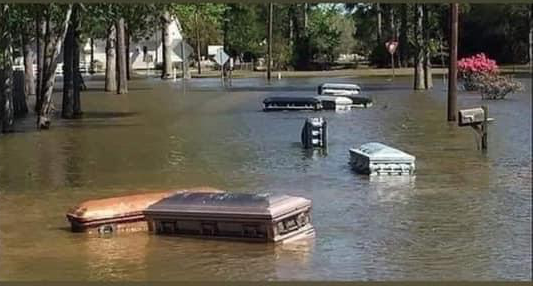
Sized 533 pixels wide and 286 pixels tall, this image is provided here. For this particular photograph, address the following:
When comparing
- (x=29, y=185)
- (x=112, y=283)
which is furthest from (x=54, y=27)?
(x=112, y=283)

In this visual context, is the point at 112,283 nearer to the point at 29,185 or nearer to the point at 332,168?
the point at 29,185

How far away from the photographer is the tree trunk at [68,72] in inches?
1101

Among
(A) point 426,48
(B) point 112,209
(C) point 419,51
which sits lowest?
(B) point 112,209

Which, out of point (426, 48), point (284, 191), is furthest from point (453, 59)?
point (426, 48)

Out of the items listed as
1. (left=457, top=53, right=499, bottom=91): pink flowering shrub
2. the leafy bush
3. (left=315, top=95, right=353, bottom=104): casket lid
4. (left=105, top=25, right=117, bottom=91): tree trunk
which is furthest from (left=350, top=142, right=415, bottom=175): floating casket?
(left=105, top=25, right=117, bottom=91): tree trunk

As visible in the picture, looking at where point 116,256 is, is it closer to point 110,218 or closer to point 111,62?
point 110,218

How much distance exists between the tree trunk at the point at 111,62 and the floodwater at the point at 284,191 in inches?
686

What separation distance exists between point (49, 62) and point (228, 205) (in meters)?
14.9

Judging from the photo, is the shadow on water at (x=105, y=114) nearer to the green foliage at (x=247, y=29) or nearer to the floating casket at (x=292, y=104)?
the floating casket at (x=292, y=104)

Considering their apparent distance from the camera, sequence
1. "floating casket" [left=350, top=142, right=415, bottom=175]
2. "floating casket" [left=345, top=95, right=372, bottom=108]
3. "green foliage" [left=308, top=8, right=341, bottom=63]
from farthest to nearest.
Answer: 1. "green foliage" [left=308, top=8, right=341, bottom=63]
2. "floating casket" [left=345, top=95, right=372, bottom=108]
3. "floating casket" [left=350, top=142, right=415, bottom=175]

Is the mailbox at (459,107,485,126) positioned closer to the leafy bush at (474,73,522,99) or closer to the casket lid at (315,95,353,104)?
the casket lid at (315,95,353,104)

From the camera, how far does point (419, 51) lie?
43438mm

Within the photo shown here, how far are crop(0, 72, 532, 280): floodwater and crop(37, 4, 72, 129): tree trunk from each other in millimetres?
570

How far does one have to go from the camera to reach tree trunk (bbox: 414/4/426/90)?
43438 millimetres
